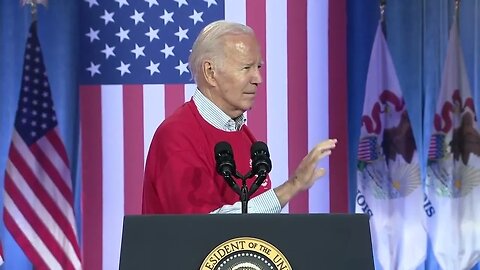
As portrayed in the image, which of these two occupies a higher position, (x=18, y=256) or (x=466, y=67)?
(x=466, y=67)

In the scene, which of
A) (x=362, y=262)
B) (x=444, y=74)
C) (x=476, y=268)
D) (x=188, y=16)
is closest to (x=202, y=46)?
(x=362, y=262)

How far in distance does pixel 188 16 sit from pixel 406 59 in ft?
3.48

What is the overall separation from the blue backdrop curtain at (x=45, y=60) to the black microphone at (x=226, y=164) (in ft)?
7.10

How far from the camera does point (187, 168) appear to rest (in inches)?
72.9

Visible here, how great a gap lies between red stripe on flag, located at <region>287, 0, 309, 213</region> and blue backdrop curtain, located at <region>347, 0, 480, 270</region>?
229 mm

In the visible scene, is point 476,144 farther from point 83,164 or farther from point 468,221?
point 83,164

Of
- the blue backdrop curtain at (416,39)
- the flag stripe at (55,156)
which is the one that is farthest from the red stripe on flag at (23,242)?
the blue backdrop curtain at (416,39)

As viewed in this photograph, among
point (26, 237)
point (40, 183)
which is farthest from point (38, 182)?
point (26, 237)

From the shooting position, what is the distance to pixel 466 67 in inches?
150

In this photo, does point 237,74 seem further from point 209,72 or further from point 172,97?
point 172,97

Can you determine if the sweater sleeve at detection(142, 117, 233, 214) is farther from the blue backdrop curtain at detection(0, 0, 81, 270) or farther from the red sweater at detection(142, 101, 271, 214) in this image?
the blue backdrop curtain at detection(0, 0, 81, 270)

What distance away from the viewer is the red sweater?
183 centimetres

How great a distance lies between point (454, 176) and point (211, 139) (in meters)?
2.21

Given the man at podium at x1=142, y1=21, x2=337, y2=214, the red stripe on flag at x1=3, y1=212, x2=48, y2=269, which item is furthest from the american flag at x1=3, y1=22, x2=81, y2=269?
the man at podium at x1=142, y1=21, x2=337, y2=214
